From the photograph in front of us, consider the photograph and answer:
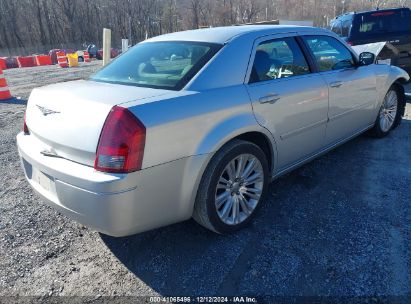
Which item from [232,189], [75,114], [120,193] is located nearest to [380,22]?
[232,189]

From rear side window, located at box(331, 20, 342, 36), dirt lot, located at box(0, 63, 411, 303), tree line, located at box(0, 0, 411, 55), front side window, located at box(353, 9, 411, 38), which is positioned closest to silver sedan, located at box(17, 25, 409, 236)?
dirt lot, located at box(0, 63, 411, 303)

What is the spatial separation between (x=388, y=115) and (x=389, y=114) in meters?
0.03

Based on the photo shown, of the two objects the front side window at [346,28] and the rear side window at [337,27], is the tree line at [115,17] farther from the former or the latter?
the front side window at [346,28]

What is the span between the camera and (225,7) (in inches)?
2899

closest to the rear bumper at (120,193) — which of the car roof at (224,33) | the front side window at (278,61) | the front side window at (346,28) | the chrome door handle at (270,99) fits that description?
the chrome door handle at (270,99)

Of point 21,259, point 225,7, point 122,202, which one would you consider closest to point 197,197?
point 122,202

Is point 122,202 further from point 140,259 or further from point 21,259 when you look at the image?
point 21,259

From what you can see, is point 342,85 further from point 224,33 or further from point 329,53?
point 224,33

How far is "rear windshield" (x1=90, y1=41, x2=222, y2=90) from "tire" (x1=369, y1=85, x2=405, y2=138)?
10.6 feet

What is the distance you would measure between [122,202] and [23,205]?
6.50 feet

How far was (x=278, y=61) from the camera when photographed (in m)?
3.31

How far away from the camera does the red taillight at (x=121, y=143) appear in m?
2.16

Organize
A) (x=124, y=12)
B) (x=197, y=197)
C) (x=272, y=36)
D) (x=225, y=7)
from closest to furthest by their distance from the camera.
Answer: (x=197, y=197) → (x=272, y=36) → (x=124, y=12) → (x=225, y=7)

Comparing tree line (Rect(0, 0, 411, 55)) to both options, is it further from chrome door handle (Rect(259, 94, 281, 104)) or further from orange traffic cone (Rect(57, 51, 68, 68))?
chrome door handle (Rect(259, 94, 281, 104))
